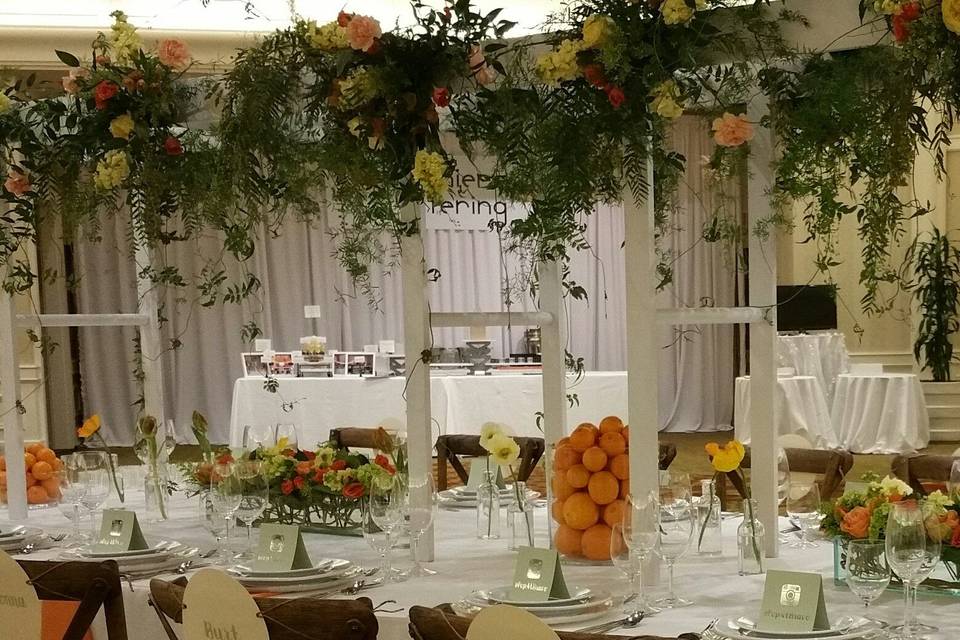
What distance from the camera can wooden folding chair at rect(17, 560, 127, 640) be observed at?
2299 mm

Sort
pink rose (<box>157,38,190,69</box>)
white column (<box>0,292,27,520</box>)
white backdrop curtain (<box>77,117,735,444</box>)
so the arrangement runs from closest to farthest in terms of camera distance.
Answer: pink rose (<box>157,38,190,69</box>) → white column (<box>0,292,27,520</box>) → white backdrop curtain (<box>77,117,735,444</box>)

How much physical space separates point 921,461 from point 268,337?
8298mm

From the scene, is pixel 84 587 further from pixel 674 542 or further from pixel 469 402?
pixel 469 402

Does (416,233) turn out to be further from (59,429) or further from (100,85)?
(59,429)

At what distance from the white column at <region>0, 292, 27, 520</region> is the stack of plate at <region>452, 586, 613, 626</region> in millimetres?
1696

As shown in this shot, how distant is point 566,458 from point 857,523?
62cm

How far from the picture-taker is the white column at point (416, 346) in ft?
8.19

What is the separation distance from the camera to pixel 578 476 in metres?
2.49

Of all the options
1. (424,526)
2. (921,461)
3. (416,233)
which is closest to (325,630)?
(424,526)

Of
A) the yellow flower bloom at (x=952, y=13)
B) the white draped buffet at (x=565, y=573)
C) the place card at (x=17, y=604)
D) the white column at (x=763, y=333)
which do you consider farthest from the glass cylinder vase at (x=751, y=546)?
the place card at (x=17, y=604)

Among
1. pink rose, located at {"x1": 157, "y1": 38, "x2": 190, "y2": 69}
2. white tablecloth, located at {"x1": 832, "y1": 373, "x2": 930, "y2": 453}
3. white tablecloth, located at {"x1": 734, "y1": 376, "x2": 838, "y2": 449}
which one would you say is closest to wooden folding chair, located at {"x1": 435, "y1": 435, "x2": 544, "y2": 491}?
pink rose, located at {"x1": 157, "y1": 38, "x2": 190, "y2": 69}

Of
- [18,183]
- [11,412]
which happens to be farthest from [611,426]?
[11,412]

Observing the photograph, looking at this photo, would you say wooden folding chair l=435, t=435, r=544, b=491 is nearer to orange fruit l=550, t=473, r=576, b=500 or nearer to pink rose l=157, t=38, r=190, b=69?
orange fruit l=550, t=473, r=576, b=500

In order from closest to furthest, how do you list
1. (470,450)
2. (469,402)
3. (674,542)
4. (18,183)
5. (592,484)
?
(674,542) < (592,484) < (18,183) < (470,450) < (469,402)
